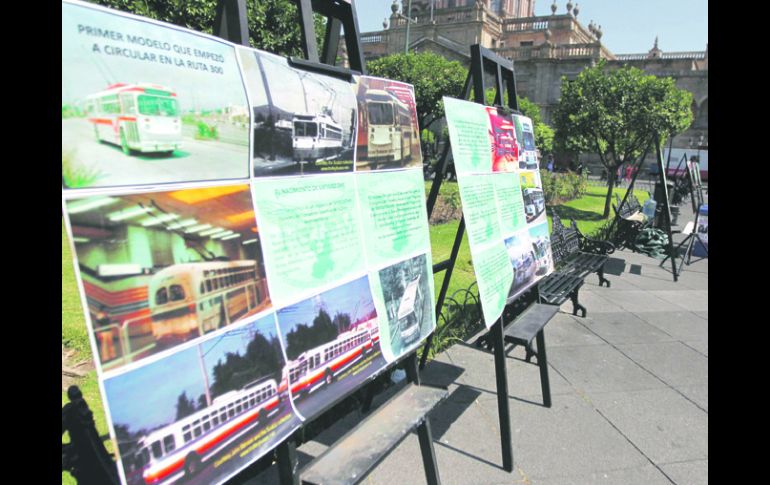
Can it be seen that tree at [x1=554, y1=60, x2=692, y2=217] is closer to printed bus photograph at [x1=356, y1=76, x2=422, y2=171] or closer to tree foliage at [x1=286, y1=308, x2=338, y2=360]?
printed bus photograph at [x1=356, y1=76, x2=422, y2=171]

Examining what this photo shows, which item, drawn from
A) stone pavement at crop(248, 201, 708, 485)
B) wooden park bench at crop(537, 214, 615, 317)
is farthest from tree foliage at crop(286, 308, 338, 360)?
wooden park bench at crop(537, 214, 615, 317)

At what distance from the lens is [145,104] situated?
4.05ft

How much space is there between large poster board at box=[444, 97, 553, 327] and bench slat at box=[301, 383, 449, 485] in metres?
0.76

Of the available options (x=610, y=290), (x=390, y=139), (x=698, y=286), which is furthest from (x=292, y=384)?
(x=698, y=286)

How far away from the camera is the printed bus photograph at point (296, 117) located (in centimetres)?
154

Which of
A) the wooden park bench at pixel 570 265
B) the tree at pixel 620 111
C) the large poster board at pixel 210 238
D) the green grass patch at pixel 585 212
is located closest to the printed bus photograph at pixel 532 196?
the wooden park bench at pixel 570 265

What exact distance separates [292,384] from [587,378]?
140 inches

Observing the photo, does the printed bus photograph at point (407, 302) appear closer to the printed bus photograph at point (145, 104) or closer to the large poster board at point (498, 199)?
the large poster board at point (498, 199)

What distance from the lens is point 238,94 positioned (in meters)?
1.48

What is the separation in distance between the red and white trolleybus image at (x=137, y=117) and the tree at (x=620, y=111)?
48.6ft

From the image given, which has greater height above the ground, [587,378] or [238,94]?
[238,94]

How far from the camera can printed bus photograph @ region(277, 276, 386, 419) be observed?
65.2 inches

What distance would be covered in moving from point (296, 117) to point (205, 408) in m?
1.04
